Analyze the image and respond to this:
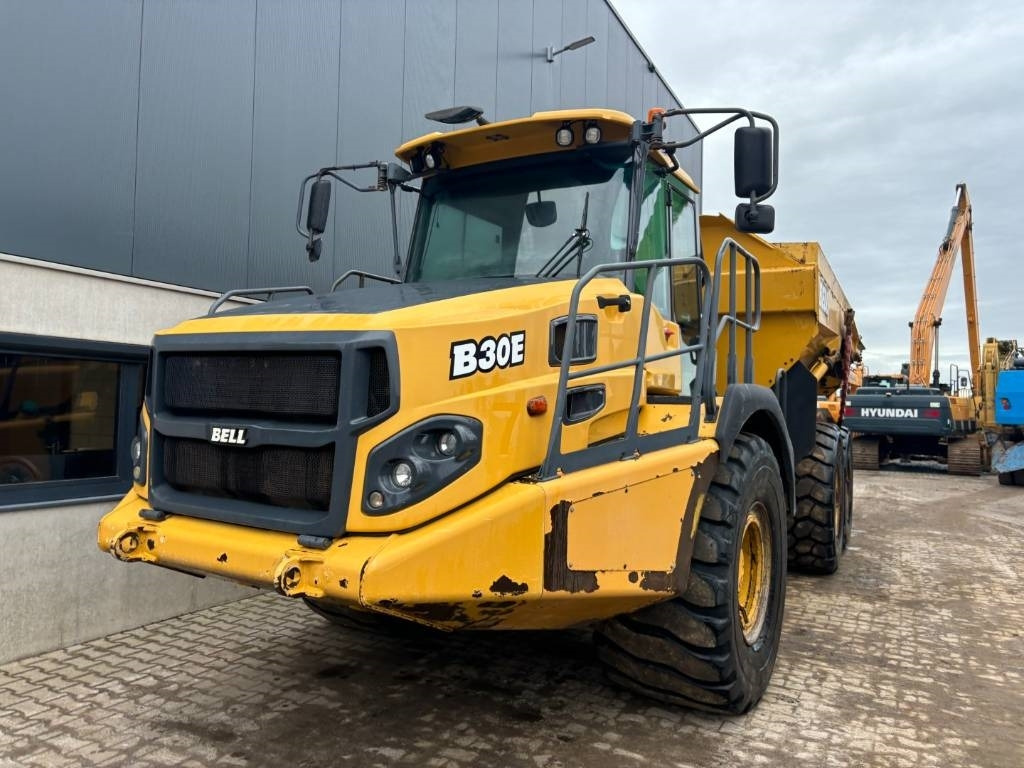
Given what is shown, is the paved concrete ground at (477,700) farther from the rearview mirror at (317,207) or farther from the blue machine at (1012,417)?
the blue machine at (1012,417)

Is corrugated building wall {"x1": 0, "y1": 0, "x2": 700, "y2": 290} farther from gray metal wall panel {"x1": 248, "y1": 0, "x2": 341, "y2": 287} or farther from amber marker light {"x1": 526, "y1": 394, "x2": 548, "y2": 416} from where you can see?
amber marker light {"x1": 526, "y1": 394, "x2": 548, "y2": 416}

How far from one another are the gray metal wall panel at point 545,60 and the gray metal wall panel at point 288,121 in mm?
3529

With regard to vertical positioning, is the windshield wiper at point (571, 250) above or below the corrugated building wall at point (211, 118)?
below

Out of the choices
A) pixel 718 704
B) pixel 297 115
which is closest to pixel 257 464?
pixel 718 704

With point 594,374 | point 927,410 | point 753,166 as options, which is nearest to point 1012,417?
point 927,410

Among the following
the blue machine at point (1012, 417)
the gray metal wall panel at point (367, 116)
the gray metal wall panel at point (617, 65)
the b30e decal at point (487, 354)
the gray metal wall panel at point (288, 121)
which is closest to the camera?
the b30e decal at point (487, 354)

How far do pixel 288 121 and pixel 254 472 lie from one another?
12.3 feet

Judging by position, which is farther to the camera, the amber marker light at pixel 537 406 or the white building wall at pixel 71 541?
the white building wall at pixel 71 541

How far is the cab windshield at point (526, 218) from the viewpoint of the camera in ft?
12.7

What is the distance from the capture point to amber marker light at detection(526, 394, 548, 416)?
279cm

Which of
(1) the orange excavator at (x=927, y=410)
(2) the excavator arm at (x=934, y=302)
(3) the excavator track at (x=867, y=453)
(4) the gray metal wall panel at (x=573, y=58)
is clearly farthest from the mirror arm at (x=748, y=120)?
(2) the excavator arm at (x=934, y=302)

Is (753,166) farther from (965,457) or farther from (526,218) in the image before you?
(965,457)

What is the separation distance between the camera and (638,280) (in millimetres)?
3846

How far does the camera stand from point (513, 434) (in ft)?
8.95
